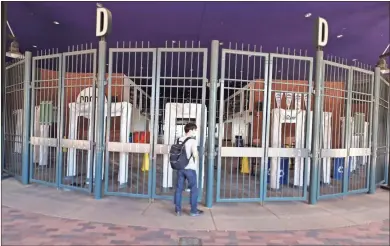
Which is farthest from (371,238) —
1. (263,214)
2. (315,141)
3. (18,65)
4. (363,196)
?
(18,65)

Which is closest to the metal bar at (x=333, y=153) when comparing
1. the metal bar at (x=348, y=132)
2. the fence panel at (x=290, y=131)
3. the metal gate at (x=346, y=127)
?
the metal gate at (x=346, y=127)

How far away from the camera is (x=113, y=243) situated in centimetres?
407

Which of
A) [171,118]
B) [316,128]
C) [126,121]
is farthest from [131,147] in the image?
[316,128]

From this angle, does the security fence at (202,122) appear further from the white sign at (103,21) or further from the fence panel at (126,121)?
the white sign at (103,21)

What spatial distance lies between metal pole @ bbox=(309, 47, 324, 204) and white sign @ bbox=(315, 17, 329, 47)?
0.13 metres

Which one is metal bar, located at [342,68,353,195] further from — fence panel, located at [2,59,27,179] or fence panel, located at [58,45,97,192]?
fence panel, located at [2,59,27,179]

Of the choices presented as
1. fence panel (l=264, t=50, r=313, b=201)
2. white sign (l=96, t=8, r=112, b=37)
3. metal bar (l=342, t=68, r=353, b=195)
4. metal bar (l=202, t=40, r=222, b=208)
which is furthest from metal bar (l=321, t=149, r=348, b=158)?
white sign (l=96, t=8, r=112, b=37)

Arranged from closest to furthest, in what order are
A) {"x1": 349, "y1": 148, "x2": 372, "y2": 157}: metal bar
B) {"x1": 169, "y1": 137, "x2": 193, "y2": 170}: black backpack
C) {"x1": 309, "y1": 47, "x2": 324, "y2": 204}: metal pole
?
{"x1": 169, "y1": 137, "x2": 193, "y2": 170}: black backpack < {"x1": 309, "y1": 47, "x2": 324, "y2": 204}: metal pole < {"x1": 349, "y1": 148, "x2": 372, "y2": 157}: metal bar

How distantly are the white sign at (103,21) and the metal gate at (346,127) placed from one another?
4187mm

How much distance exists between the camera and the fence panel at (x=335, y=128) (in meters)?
6.60

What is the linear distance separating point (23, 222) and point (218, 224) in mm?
2863

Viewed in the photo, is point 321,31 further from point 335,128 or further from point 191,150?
point 191,150

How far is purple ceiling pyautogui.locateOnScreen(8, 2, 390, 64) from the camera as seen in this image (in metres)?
7.46

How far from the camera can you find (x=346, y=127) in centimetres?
667
